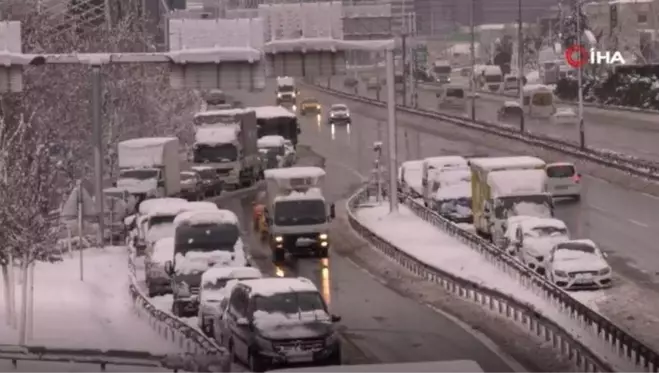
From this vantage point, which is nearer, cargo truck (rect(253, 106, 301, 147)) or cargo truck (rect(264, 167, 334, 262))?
cargo truck (rect(264, 167, 334, 262))

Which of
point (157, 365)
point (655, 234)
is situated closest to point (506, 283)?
point (655, 234)

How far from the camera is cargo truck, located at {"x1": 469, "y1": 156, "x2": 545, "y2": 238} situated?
42094mm

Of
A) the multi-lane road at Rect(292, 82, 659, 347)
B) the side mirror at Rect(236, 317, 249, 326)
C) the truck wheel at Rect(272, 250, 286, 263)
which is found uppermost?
the side mirror at Rect(236, 317, 249, 326)

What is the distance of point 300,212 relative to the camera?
42312 mm

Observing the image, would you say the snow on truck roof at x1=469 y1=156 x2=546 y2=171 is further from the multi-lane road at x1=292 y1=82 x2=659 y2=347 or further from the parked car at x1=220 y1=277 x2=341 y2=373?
the parked car at x1=220 y1=277 x2=341 y2=373

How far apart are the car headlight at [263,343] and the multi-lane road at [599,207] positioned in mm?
8246

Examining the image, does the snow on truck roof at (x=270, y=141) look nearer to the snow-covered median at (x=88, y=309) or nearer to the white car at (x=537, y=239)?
the snow-covered median at (x=88, y=309)

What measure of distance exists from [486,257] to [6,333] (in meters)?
13.7

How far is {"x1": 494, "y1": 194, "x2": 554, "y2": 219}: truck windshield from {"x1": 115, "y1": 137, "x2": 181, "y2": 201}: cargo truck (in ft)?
56.7

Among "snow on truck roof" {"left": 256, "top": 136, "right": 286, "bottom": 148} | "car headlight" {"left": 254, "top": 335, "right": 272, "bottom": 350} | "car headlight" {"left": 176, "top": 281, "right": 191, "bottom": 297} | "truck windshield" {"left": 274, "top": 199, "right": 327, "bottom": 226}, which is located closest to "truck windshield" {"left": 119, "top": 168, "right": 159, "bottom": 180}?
"truck windshield" {"left": 274, "top": 199, "right": 327, "bottom": 226}

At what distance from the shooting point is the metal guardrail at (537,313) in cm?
2369

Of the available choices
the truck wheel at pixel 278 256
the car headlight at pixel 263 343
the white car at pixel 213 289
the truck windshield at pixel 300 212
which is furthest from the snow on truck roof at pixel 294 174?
the car headlight at pixel 263 343

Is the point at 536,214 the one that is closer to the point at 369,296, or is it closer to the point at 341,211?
the point at 369,296

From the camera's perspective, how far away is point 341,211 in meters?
52.8
